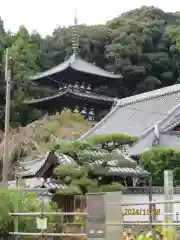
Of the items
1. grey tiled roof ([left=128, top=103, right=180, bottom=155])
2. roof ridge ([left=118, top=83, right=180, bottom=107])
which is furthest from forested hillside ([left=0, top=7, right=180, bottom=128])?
grey tiled roof ([left=128, top=103, right=180, bottom=155])

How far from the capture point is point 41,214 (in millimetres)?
9508

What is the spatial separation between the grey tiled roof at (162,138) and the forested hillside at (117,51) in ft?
71.5

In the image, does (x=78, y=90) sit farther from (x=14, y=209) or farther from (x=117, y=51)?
(x=14, y=209)

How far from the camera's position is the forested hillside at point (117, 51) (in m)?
50.2

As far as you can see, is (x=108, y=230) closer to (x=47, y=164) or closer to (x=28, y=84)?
(x=47, y=164)

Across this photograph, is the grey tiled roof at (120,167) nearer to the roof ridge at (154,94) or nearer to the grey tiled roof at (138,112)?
the grey tiled roof at (138,112)

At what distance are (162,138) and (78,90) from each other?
16200 millimetres

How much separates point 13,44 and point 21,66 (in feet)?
25.5

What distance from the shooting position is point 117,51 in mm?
51812

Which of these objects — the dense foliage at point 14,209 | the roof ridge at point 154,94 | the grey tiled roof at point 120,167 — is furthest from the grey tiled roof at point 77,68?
the dense foliage at point 14,209

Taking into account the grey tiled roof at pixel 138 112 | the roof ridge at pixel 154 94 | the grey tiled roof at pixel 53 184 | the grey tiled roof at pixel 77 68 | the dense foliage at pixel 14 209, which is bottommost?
the dense foliage at pixel 14 209

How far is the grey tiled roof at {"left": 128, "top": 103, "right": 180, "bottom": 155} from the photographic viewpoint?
2253 cm

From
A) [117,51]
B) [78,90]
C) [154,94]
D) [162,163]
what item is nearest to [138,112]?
[154,94]

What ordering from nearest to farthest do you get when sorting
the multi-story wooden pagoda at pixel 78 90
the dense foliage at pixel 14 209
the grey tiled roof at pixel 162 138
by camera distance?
the dense foliage at pixel 14 209
the grey tiled roof at pixel 162 138
the multi-story wooden pagoda at pixel 78 90
